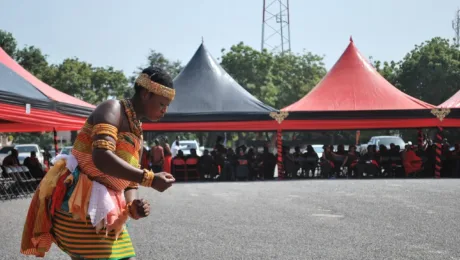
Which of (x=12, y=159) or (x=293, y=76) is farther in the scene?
(x=293, y=76)

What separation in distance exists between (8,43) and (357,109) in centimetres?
3420

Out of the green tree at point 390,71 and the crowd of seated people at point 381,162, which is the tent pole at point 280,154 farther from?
the green tree at point 390,71

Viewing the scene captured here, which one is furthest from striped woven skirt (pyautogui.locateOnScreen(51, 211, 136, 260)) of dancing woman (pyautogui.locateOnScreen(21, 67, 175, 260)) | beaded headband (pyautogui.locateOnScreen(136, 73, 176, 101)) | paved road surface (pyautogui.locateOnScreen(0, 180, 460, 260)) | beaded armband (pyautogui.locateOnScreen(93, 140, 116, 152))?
paved road surface (pyautogui.locateOnScreen(0, 180, 460, 260))

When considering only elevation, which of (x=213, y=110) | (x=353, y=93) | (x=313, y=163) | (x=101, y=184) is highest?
(x=353, y=93)

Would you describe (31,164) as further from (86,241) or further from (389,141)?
(389,141)

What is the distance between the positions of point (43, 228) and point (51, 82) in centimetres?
4926

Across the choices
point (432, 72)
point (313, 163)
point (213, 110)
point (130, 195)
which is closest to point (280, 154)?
point (313, 163)

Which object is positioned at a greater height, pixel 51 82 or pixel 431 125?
pixel 51 82

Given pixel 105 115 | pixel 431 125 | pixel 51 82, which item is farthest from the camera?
pixel 51 82

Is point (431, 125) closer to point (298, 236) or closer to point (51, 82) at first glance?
point (298, 236)

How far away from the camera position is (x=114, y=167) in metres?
3.63

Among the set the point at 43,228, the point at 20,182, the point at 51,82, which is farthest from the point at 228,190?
the point at 51,82

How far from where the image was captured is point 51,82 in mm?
51656

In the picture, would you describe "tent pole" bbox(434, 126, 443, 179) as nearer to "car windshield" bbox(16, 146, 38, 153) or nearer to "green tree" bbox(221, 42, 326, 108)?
"car windshield" bbox(16, 146, 38, 153)
